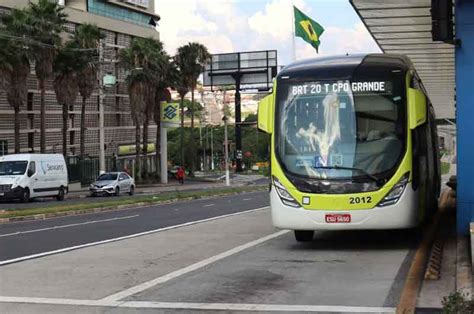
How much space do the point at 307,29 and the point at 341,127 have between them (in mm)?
18828

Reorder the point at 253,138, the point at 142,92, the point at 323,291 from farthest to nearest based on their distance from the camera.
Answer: the point at 253,138
the point at 142,92
the point at 323,291

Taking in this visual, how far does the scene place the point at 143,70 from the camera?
185 ft

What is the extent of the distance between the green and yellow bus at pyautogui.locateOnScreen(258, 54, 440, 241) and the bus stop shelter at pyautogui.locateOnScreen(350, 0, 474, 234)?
71 cm

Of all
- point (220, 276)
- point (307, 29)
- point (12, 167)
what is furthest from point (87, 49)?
point (220, 276)

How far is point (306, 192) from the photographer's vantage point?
11.5 m

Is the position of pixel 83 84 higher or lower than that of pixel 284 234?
higher

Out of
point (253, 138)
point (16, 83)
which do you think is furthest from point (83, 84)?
point (253, 138)

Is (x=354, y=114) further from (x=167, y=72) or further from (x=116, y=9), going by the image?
(x=116, y=9)

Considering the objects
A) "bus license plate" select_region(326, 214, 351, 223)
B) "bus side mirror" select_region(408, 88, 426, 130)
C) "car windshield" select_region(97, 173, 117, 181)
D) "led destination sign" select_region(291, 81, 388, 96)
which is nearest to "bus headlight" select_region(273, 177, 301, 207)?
"bus license plate" select_region(326, 214, 351, 223)

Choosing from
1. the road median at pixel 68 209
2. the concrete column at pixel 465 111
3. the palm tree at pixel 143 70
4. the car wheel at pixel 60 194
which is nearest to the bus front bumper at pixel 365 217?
the concrete column at pixel 465 111

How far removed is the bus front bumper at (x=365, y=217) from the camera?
11203mm

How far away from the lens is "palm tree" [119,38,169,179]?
5622 centimetres

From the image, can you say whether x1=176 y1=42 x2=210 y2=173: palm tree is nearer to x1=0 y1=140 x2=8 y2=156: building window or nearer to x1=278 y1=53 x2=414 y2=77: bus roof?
x1=0 y1=140 x2=8 y2=156: building window

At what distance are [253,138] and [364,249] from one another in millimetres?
110134
